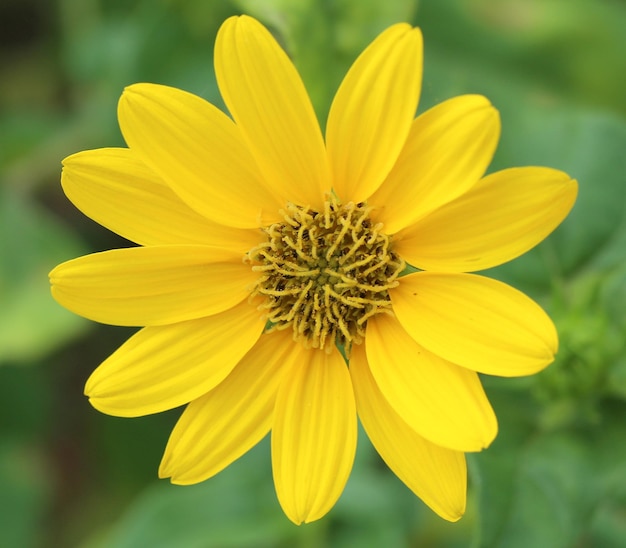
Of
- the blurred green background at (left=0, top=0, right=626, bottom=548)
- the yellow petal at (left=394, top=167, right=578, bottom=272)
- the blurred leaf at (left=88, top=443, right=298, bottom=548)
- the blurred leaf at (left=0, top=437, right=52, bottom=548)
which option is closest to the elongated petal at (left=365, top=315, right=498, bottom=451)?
the yellow petal at (left=394, top=167, right=578, bottom=272)

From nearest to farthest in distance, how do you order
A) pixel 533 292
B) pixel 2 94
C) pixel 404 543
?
pixel 533 292
pixel 404 543
pixel 2 94

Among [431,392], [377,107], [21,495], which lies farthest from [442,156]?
[21,495]

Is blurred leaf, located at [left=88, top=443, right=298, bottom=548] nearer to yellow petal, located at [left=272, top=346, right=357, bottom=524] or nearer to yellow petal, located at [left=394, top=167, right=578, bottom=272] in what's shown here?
yellow petal, located at [left=272, top=346, right=357, bottom=524]

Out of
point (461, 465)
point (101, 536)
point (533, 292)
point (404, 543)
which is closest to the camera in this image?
point (461, 465)

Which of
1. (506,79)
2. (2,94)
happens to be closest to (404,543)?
(506,79)

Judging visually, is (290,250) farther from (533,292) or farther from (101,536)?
(101,536)

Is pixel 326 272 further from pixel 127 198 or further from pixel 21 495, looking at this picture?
pixel 21 495

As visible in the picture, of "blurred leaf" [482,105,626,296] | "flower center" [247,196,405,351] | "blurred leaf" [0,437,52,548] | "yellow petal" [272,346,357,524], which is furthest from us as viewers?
"blurred leaf" [0,437,52,548]
